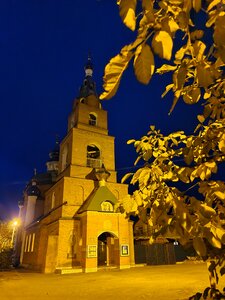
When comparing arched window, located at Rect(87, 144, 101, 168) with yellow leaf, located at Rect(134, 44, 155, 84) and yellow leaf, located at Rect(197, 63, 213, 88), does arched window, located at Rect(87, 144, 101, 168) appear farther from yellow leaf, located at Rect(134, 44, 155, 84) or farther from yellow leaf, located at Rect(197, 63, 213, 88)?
yellow leaf, located at Rect(134, 44, 155, 84)

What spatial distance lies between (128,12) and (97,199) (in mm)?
21560

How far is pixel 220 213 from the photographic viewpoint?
7.64ft

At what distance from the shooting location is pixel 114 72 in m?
1.39

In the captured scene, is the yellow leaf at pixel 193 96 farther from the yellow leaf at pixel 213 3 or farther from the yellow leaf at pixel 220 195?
the yellow leaf at pixel 220 195

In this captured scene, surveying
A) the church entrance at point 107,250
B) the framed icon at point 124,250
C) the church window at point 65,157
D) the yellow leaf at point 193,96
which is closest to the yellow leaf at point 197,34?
the yellow leaf at point 193,96

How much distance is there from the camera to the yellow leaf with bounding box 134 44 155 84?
1.28 meters

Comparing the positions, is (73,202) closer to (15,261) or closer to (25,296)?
(25,296)

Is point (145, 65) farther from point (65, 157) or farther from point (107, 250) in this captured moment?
point (65, 157)

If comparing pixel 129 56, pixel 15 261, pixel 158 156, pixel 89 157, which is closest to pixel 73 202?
pixel 89 157

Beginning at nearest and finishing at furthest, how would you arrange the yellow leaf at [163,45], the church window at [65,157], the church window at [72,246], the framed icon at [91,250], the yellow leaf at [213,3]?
1. the yellow leaf at [163,45]
2. the yellow leaf at [213,3]
3. the framed icon at [91,250]
4. the church window at [72,246]
5. the church window at [65,157]

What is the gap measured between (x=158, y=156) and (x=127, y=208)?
80 centimetres

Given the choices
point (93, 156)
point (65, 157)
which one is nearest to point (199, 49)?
point (93, 156)

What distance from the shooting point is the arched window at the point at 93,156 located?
27.3 m

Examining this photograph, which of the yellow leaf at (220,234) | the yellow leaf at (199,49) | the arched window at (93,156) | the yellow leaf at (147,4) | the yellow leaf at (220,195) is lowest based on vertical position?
the yellow leaf at (220,234)
